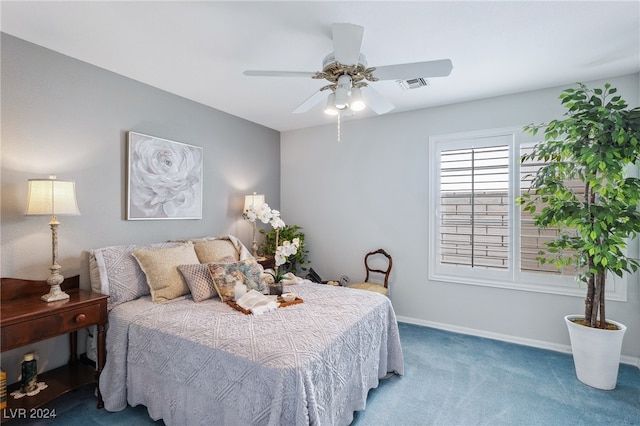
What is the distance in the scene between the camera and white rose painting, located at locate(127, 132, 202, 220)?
9.31 feet

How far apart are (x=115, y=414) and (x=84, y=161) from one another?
191 centimetres

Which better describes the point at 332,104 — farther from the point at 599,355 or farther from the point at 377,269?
the point at 599,355

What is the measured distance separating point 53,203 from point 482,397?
329cm

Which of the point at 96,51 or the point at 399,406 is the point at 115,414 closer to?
the point at 399,406

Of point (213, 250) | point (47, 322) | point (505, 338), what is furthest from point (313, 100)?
point (505, 338)

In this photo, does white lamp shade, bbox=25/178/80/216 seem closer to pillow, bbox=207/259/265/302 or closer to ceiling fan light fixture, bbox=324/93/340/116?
pillow, bbox=207/259/265/302

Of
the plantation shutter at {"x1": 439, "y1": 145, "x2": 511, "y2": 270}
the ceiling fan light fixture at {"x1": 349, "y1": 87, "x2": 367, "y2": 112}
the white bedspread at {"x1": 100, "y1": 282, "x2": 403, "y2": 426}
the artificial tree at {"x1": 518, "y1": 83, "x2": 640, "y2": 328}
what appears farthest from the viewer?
the plantation shutter at {"x1": 439, "y1": 145, "x2": 511, "y2": 270}

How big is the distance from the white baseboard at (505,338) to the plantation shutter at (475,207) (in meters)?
0.72

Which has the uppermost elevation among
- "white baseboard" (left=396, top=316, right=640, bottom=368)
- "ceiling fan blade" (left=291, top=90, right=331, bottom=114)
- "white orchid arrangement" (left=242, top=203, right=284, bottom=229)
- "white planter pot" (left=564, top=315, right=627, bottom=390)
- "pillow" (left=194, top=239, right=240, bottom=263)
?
"ceiling fan blade" (left=291, top=90, right=331, bottom=114)

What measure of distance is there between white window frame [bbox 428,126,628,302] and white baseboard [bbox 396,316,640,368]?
521 mm

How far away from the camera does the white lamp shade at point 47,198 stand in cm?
199

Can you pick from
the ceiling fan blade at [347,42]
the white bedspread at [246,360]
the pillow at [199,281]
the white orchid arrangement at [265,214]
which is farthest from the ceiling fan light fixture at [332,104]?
the pillow at [199,281]

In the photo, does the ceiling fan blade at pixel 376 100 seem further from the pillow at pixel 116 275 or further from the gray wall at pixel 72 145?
the pillow at pixel 116 275

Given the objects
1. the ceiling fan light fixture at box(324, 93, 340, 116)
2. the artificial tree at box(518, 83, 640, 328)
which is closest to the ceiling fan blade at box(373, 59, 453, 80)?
the ceiling fan light fixture at box(324, 93, 340, 116)
